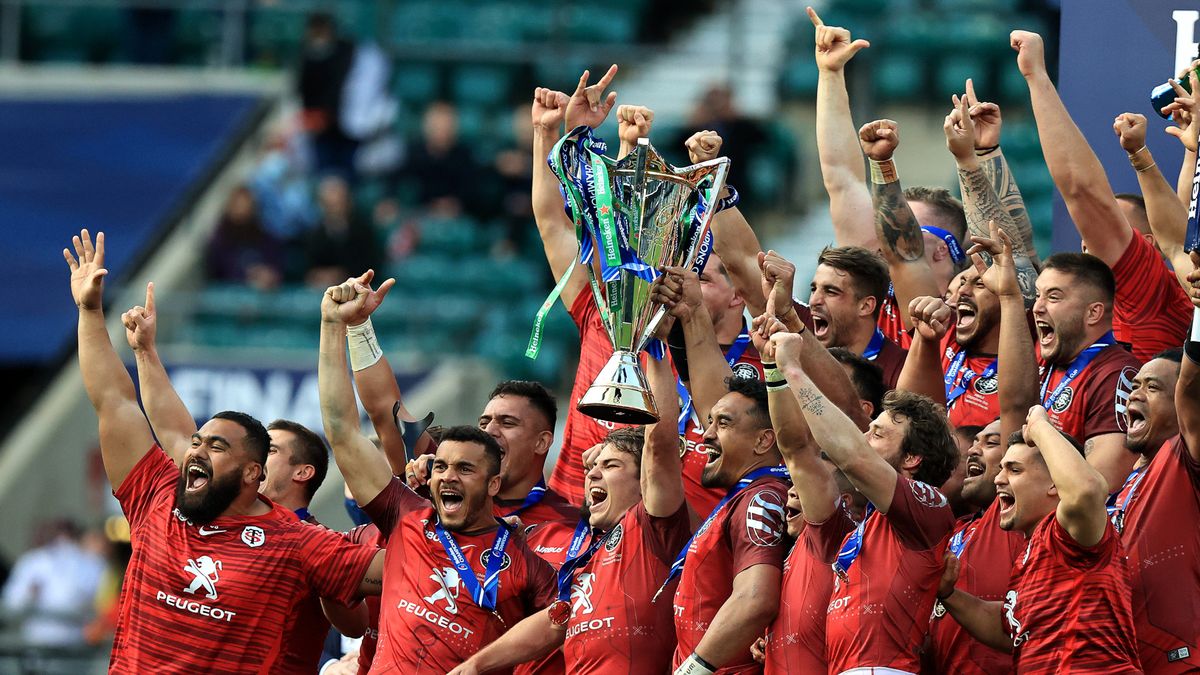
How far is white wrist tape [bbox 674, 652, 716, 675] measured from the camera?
6363 mm

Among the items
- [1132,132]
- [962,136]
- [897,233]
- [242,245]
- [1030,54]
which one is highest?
[1030,54]

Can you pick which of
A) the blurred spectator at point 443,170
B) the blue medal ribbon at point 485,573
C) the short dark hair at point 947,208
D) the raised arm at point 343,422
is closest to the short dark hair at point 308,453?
the raised arm at point 343,422

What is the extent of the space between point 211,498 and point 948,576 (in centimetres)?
264

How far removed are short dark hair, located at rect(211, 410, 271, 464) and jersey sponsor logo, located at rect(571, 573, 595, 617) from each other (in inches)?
50.0

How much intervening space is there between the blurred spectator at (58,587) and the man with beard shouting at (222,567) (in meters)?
6.18

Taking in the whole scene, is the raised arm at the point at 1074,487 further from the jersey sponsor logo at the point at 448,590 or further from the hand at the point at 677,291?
the jersey sponsor logo at the point at 448,590

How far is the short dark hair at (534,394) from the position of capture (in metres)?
7.83

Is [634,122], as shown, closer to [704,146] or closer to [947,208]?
[704,146]

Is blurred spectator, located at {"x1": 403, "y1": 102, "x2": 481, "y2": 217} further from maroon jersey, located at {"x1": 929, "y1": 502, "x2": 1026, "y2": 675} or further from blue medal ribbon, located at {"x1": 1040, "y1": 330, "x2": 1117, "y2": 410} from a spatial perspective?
maroon jersey, located at {"x1": 929, "y1": 502, "x2": 1026, "y2": 675}

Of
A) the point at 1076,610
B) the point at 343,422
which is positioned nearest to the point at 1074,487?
the point at 1076,610

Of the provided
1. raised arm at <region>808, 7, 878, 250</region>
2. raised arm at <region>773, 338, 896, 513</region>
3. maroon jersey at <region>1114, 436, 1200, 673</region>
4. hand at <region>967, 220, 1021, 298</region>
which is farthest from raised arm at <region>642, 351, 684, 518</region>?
raised arm at <region>808, 7, 878, 250</region>

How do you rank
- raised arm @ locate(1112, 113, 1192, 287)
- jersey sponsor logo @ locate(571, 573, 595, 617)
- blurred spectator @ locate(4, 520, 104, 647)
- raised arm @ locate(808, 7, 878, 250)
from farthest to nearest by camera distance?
blurred spectator @ locate(4, 520, 104, 647) < raised arm @ locate(808, 7, 878, 250) < raised arm @ locate(1112, 113, 1192, 287) < jersey sponsor logo @ locate(571, 573, 595, 617)

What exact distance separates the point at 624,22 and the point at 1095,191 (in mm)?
9505

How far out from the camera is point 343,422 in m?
7.31
